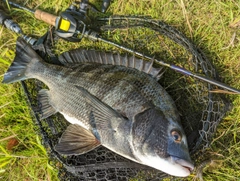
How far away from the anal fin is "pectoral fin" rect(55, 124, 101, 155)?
1.20 feet

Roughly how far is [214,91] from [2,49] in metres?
2.51

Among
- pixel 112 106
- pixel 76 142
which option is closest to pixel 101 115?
pixel 112 106

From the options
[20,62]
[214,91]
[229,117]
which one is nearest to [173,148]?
[214,91]

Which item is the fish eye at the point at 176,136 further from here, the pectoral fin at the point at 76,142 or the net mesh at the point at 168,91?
the pectoral fin at the point at 76,142

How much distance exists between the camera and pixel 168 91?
115 inches

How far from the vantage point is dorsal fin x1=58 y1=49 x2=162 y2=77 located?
2758 mm

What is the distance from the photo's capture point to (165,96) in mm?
2627

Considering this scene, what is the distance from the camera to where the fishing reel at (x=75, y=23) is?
3016 mm

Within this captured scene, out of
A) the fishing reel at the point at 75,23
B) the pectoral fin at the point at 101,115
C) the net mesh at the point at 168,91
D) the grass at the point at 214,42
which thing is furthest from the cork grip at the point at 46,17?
the pectoral fin at the point at 101,115

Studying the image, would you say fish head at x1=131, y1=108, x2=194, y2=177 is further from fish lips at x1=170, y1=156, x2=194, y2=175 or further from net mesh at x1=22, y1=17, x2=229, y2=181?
net mesh at x1=22, y1=17, x2=229, y2=181

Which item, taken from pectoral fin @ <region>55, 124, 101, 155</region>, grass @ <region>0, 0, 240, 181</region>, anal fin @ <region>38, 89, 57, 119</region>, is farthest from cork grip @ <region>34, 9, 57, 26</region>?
pectoral fin @ <region>55, 124, 101, 155</region>

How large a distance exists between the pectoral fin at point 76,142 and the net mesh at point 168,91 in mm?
169

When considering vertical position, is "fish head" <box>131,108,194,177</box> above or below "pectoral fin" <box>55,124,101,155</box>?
above

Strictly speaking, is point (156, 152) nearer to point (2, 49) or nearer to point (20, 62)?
point (20, 62)
